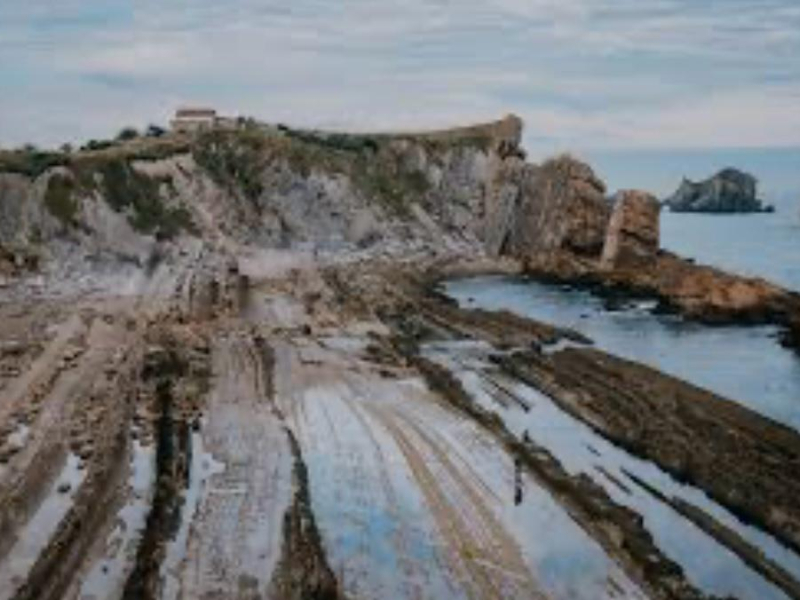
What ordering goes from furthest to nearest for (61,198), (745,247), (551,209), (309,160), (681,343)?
(745,247) → (309,160) → (551,209) → (61,198) → (681,343)

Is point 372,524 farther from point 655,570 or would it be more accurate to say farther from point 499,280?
point 499,280

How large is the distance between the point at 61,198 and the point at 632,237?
35343mm

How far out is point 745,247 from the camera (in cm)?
14612

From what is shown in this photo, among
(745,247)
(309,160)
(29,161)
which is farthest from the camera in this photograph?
(745,247)

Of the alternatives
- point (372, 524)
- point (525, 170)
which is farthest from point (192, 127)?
point (372, 524)

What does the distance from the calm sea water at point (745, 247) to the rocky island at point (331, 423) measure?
2350 cm

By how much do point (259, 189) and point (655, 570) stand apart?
7439cm

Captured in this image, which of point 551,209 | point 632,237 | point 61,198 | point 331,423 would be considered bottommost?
point 331,423

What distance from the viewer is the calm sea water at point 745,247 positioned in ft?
371

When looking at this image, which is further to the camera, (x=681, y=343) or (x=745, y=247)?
(x=745, y=247)

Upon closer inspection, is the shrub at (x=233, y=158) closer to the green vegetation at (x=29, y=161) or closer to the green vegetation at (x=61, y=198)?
the green vegetation at (x=29, y=161)

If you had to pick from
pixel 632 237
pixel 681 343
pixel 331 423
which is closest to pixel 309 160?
pixel 632 237

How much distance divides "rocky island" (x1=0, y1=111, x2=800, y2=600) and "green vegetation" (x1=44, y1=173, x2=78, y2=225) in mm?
202

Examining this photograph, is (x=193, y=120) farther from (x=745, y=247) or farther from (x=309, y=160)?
(x=745, y=247)
